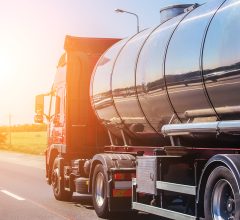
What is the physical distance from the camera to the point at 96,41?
44.8ft

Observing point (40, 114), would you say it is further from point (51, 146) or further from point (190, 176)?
point (190, 176)

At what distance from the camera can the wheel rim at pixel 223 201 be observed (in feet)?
23.4

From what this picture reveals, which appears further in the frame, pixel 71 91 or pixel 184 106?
pixel 71 91

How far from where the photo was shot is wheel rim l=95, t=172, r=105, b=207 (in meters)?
11.2

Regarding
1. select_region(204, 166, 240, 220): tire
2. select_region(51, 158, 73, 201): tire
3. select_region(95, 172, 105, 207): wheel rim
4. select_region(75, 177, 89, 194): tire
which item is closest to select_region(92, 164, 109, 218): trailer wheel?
select_region(95, 172, 105, 207): wheel rim

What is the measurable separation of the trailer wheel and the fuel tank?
880 mm

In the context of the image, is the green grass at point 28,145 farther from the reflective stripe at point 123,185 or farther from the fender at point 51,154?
the reflective stripe at point 123,185

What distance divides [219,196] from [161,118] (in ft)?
7.56

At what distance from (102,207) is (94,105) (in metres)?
2.36

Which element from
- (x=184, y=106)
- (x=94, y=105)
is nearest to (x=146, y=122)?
(x=184, y=106)

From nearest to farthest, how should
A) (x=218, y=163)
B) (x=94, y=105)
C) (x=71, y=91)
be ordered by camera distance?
1. (x=218, y=163)
2. (x=94, y=105)
3. (x=71, y=91)

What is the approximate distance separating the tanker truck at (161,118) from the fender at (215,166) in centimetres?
1

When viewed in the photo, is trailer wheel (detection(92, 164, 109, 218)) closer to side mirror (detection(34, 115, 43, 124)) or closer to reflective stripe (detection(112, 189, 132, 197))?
reflective stripe (detection(112, 189, 132, 197))

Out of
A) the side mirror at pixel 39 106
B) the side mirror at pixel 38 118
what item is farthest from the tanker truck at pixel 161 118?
the side mirror at pixel 38 118
